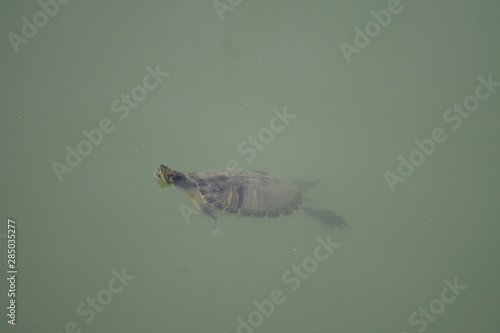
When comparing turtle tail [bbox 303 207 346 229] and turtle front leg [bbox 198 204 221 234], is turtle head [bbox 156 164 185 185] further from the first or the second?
turtle tail [bbox 303 207 346 229]

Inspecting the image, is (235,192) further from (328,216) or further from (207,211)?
(328,216)

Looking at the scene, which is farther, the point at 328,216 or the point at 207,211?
the point at 328,216

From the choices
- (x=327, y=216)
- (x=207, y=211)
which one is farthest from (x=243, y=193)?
(x=327, y=216)

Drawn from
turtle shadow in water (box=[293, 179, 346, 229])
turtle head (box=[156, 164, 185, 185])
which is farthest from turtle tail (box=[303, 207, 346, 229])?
turtle head (box=[156, 164, 185, 185])

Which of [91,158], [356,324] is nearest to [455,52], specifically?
[356,324]

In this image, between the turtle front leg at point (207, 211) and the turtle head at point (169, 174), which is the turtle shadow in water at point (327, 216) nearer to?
the turtle front leg at point (207, 211)

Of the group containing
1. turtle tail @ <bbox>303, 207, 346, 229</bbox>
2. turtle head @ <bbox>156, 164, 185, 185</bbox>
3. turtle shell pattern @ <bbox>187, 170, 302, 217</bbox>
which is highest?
turtle head @ <bbox>156, 164, 185, 185</bbox>
